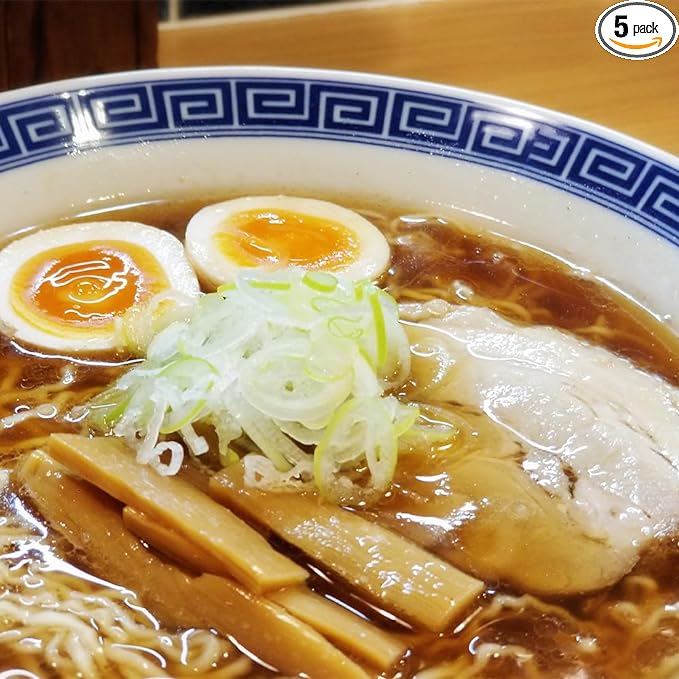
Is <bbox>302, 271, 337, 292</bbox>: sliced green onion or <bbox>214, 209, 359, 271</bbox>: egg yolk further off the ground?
<bbox>302, 271, 337, 292</bbox>: sliced green onion

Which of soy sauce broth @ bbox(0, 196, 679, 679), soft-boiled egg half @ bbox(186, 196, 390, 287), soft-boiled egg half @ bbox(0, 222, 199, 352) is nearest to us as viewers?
soy sauce broth @ bbox(0, 196, 679, 679)

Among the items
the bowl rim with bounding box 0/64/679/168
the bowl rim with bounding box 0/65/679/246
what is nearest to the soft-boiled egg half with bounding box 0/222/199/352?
the bowl rim with bounding box 0/65/679/246

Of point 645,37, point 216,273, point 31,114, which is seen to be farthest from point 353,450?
point 645,37

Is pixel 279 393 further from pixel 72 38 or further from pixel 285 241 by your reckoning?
pixel 72 38

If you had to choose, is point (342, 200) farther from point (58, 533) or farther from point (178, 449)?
point (58, 533)

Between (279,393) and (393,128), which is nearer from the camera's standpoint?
(279,393)

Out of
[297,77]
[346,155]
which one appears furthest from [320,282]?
[297,77]

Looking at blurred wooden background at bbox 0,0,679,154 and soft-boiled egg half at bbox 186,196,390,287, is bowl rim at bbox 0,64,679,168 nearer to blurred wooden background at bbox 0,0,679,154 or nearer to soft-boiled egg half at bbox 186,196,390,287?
soft-boiled egg half at bbox 186,196,390,287
